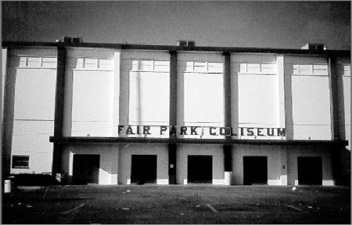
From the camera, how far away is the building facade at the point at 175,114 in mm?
25531

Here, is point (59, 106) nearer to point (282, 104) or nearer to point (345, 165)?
point (282, 104)

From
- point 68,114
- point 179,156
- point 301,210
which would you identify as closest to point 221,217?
point 301,210

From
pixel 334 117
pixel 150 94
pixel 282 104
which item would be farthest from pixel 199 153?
pixel 334 117

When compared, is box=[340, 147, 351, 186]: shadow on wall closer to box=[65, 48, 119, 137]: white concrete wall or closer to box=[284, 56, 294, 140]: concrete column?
box=[284, 56, 294, 140]: concrete column

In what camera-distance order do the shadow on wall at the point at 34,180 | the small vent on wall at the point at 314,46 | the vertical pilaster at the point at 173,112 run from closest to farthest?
the shadow on wall at the point at 34,180 < the vertical pilaster at the point at 173,112 < the small vent on wall at the point at 314,46

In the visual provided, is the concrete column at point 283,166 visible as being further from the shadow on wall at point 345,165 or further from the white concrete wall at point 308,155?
the shadow on wall at point 345,165

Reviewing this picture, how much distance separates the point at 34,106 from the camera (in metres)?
25.7

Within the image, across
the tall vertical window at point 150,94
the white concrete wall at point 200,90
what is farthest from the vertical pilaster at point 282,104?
the tall vertical window at point 150,94

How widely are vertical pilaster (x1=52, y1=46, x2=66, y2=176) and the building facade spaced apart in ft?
0.26

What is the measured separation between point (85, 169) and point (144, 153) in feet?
15.9

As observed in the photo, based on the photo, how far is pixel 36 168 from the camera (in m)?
25.1

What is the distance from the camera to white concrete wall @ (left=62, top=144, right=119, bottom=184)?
25.4m

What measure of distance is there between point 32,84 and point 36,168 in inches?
266

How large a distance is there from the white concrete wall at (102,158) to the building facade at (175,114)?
0.26 ft
